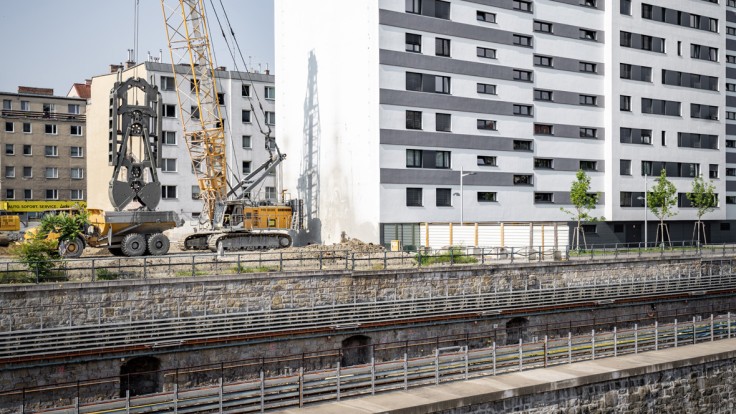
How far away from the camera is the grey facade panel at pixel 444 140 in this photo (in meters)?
49.7

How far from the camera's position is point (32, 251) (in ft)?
98.8

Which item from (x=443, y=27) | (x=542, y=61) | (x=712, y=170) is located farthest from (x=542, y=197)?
(x=712, y=170)

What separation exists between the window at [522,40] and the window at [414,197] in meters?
13.7

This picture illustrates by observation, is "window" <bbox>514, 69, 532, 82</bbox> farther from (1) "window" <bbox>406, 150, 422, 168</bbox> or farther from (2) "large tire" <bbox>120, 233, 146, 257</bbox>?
(2) "large tire" <bbox>120, 233, 146, 257</bbox>

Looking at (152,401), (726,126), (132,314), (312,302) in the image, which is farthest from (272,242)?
(726,126)

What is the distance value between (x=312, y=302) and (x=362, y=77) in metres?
23.2

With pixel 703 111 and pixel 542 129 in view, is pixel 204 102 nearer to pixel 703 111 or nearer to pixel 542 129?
pixel 542 129

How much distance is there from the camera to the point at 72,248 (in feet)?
115

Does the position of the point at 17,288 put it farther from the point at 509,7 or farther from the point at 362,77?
the point at 509,7

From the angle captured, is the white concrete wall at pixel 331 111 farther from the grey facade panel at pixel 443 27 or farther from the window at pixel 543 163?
the window at pixel 543 163

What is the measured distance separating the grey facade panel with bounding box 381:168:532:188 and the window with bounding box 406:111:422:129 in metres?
2.97

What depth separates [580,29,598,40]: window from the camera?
58.5m

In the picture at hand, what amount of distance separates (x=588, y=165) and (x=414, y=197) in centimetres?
1654

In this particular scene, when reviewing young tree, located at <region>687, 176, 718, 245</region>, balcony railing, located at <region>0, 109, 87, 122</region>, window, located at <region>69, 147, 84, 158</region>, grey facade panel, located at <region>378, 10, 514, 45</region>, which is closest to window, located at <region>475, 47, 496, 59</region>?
grey facade panel, located at <region>378, 10, 514, 45</region>
